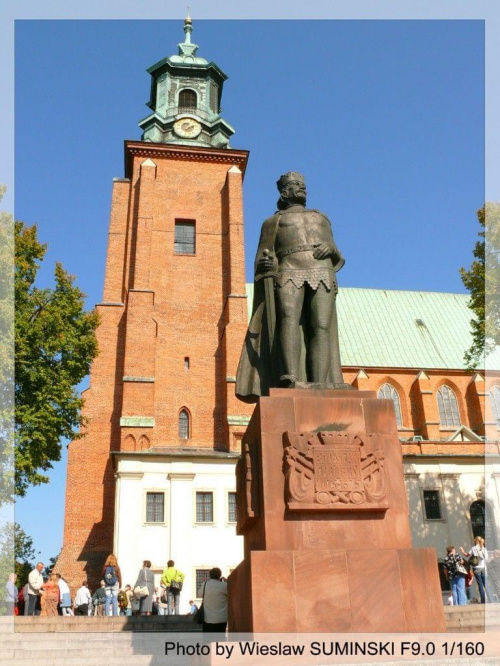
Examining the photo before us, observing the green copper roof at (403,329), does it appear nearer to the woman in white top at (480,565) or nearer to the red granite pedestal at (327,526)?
the woman in white top at (480,565)

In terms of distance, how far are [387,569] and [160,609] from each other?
629 inches

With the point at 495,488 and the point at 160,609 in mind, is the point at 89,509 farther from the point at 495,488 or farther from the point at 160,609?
the point at 495,488

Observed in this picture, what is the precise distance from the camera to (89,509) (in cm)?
2614

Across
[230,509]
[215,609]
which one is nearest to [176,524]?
[230,509]

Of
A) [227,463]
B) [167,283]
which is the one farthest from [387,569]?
[167,283]

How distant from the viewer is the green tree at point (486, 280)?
2008 centimetres

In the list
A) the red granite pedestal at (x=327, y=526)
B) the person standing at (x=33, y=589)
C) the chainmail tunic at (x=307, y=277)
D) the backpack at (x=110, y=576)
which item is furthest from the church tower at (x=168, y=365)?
the red granite pedestal at (x=327, y=526)

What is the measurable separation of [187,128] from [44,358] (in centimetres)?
Result: 2075

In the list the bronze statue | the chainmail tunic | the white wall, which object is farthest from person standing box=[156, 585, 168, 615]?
the chainmail tunic

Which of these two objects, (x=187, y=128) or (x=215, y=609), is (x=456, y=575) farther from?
(x=187, y=128)

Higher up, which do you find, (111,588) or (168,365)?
(168,365)

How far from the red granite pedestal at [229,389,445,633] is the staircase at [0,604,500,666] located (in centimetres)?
328

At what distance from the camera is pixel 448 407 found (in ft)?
118

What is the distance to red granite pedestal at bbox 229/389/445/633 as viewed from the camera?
519cm
